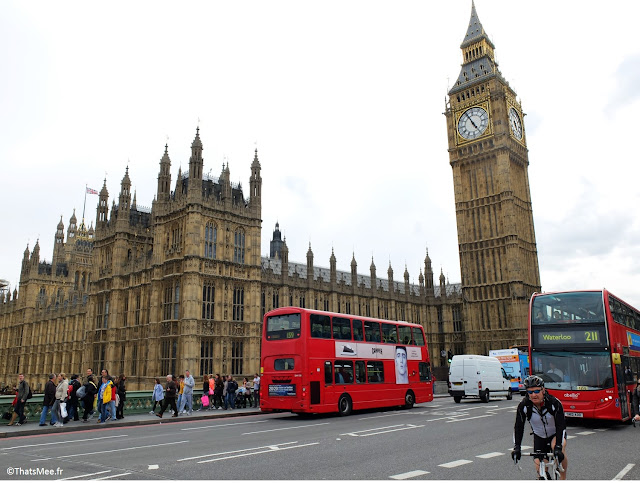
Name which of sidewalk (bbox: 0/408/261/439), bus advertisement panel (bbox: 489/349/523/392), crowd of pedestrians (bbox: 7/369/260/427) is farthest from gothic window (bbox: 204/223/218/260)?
bus advertisement panel (bbox: 489/349/523/392)

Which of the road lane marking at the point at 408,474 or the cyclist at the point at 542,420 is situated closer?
the cyclist at the point at 542,420

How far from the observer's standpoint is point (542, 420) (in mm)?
6629

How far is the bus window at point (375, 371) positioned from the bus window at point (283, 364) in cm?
435

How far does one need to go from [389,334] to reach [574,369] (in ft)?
33.5

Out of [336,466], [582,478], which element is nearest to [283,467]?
[336,466]

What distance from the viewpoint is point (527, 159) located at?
65.1 metres

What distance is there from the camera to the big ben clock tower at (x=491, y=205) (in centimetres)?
5766

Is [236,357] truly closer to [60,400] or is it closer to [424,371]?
[424,371]

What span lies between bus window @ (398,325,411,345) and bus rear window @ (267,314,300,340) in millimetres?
7348

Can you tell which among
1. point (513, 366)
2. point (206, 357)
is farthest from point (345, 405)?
point (513, 366)

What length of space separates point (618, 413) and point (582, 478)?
8213 millimetres

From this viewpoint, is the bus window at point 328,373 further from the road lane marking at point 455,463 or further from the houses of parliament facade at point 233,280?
the houses of parliament facade at point 233,280

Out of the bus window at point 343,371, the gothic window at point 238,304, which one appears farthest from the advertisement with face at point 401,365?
the gothic window at point 238,304

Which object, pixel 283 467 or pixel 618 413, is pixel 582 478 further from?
pixel 618 413
